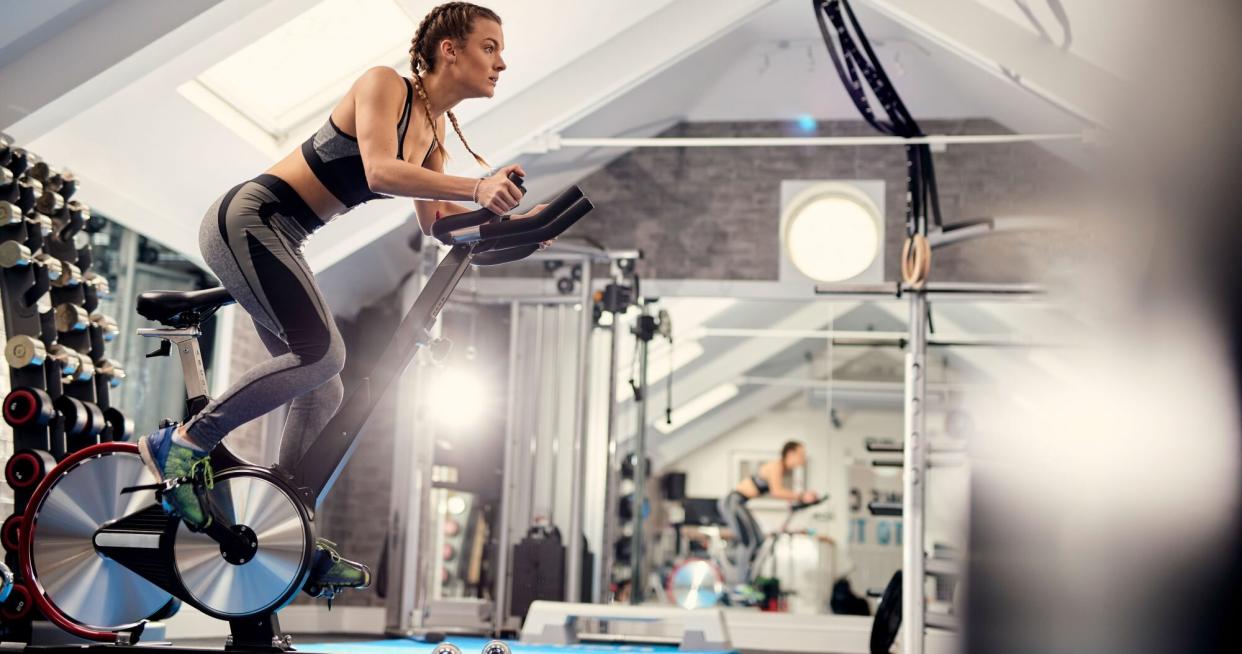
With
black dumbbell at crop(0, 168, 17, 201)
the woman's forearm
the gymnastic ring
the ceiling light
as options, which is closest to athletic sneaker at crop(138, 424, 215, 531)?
the woman's forearm

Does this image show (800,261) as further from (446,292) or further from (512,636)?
(446,292)

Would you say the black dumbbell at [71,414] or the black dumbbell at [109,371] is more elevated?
the black dumbbell at [109,371]

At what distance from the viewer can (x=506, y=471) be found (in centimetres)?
700

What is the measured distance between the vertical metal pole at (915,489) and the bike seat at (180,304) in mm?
2837

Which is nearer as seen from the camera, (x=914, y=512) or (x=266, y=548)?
(x=266, y=548)

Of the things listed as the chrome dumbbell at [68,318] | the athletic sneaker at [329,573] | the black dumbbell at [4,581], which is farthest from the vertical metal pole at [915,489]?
the black dumbbell at [4,581]

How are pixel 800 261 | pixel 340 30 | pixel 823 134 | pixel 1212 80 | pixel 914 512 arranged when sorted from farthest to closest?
pixel 823 134, pixel 800 261, pixel 340 30, pixel 914 512, pixel 1212 80

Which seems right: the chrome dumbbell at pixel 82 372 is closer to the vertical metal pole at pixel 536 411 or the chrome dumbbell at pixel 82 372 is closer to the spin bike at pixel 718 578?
the vertical metal pole at pixel 536 411

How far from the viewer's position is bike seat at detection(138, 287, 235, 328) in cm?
252

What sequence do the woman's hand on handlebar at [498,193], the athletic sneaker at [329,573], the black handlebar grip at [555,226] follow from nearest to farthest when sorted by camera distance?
the woman's hand on handlebar at [498,193], the black handlebar grip at [555,226], the athletic sneaker at [329,573]

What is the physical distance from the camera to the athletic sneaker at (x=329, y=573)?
245 cm

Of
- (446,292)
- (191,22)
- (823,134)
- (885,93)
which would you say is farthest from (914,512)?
(823,134)

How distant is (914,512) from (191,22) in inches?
131

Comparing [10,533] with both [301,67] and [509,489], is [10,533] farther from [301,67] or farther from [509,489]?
[509,489]
